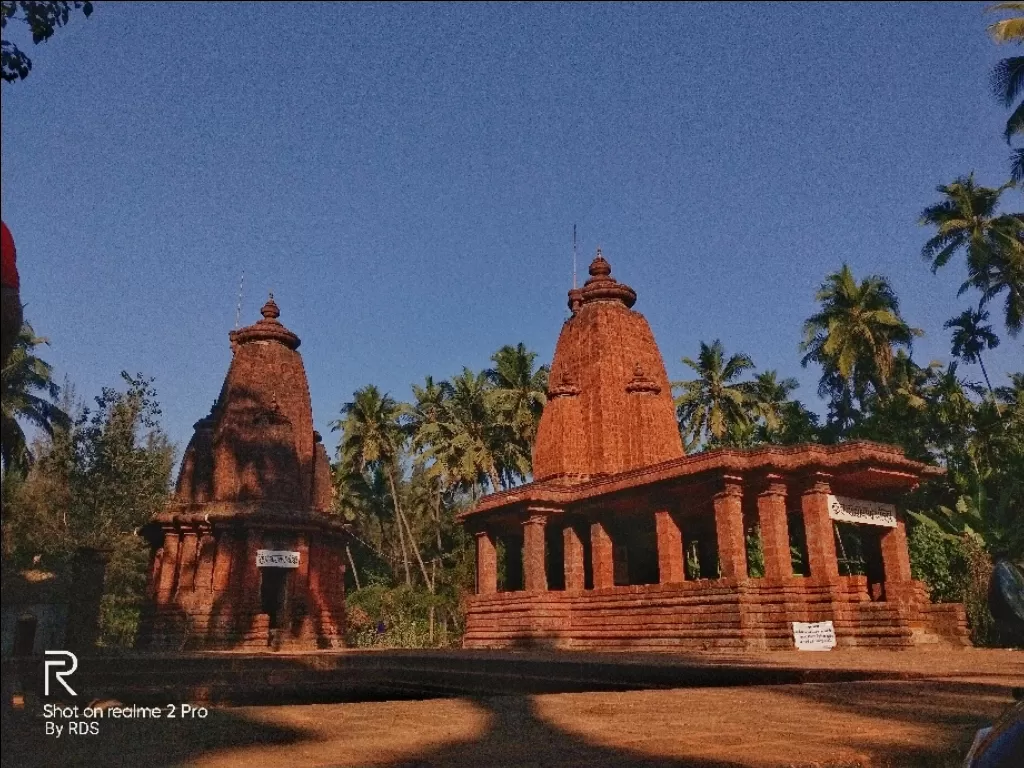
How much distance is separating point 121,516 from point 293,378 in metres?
7.67

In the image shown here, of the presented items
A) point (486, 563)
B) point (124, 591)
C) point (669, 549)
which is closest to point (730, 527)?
point (669, 549)

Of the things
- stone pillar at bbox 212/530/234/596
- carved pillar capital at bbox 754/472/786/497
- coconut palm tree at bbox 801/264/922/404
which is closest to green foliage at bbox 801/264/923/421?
coconut palm tree at bbox 801/264/922/404

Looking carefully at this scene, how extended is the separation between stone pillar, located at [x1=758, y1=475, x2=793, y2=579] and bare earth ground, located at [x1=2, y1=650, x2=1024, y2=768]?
40.7 feet

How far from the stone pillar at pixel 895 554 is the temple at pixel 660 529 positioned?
1.7 inches

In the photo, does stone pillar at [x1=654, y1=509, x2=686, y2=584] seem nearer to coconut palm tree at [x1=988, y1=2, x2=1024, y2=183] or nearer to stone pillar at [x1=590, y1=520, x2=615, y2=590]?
stone pillar at [x1=590, y1=520, x2=615, y2=590]

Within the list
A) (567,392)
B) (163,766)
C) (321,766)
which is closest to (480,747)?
(321,766)

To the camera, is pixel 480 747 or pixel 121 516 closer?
pixel 480 747

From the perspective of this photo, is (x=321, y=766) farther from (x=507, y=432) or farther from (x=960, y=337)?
(x=960, y=337)

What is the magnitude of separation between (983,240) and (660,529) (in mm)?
18118

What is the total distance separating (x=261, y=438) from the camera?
2808 cm

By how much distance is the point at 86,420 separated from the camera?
84.3 ft

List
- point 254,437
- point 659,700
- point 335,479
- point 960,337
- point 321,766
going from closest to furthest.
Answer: point 321,766 → point 659,700 → point 254,437 → point 960,337 → point 335,479

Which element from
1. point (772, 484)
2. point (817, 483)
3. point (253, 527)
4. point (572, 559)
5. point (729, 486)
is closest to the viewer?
point (817, 483)

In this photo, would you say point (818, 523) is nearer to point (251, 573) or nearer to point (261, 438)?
point (251, 573)
